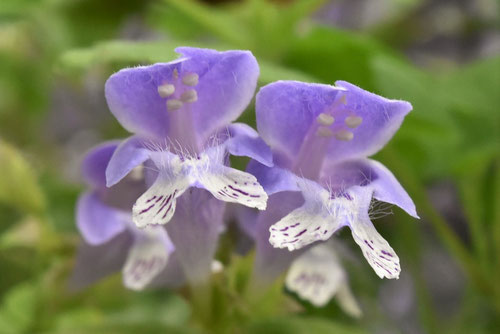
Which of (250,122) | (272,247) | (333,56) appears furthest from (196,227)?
(333,56)

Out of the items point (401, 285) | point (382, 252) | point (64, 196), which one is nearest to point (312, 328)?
point (382, 252)

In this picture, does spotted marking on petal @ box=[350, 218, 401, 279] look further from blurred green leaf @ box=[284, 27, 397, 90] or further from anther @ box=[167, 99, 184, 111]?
blurred green leaf @ box=[284, 27, 397, 90]

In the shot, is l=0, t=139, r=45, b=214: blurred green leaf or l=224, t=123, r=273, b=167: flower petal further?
l=0, t=139, r=45, b=214: blurred green leaf

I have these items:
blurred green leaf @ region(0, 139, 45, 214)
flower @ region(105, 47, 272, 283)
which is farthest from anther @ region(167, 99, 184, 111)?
blurred green leaf @ region(0, 139, 45, 214)

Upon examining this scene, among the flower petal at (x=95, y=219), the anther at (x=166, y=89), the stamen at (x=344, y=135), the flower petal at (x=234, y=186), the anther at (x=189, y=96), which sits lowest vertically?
the flower petal at (x=95, y=219)

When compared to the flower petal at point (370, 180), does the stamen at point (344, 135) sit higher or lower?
higher

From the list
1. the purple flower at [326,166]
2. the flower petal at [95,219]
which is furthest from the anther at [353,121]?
the flower petal at [95,219]

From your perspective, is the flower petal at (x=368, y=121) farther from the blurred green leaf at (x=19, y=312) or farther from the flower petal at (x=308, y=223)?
the blurred green leaf at (x=19, y=312)
